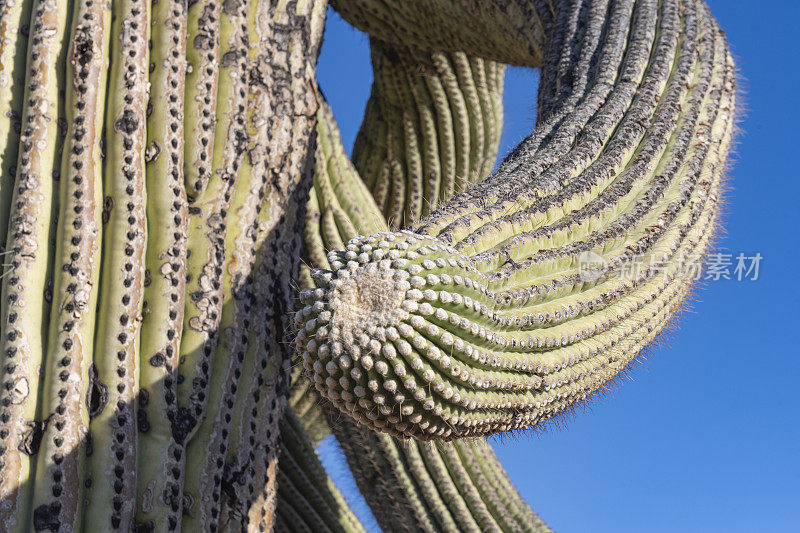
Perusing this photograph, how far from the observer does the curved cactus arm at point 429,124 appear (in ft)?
14.6

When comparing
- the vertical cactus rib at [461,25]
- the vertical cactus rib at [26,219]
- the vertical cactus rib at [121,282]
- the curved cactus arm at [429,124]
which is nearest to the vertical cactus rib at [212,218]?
the vertical cactus rib at [121,282]

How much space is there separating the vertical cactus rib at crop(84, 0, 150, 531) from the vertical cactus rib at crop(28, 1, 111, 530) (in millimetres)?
20

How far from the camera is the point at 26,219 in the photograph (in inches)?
74.3

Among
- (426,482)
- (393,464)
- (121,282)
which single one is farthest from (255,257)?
(426,482)

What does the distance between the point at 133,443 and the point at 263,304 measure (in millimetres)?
568

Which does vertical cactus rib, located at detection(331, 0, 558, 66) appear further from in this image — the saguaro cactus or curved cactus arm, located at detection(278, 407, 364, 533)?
curved cactus arm, located at detection(278, 407, 364, 533)

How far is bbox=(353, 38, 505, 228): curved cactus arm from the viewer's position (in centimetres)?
445

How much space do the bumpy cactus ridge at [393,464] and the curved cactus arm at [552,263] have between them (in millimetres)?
858

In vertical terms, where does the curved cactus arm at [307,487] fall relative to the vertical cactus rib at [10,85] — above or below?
below

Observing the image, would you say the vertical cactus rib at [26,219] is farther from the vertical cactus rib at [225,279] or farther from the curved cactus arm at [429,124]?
the curved cactus arm at [429,124]

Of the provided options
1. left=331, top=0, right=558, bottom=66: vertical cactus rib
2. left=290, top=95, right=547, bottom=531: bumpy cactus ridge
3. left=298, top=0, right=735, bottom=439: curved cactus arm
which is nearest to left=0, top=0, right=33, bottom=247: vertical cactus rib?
left=298, top=0, right=735, bottom=439: curved cactus arm

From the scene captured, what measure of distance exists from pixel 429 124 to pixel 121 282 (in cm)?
282

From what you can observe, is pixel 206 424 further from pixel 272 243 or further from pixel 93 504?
pixel 272 243

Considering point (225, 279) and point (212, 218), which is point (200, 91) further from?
point (225, 279)
